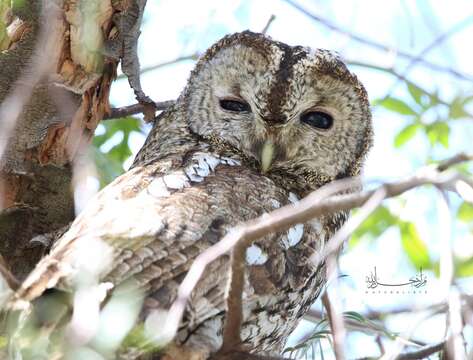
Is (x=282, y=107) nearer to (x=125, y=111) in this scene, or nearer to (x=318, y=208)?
(x=125, y=111)

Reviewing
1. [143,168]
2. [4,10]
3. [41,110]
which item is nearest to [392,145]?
[143,168]

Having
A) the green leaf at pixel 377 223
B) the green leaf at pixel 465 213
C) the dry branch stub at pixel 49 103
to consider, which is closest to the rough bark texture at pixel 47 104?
the dry branch stub at pixel 49 103

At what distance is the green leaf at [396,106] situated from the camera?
3645 mm

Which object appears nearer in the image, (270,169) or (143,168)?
(143,168)

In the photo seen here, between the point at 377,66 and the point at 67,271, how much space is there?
5.87 feet

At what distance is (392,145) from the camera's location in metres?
3.73

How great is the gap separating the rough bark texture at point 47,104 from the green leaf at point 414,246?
1305 mm

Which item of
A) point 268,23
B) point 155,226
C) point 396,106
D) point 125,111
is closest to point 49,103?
point 125,111

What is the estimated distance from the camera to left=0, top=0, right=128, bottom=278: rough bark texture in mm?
2893

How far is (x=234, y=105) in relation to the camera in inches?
133

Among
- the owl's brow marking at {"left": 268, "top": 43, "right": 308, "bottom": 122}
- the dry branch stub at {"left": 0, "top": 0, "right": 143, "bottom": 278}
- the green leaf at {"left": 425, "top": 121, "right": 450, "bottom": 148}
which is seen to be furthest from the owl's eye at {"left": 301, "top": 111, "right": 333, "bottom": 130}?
the dry branch stub at {"left": 0, "top": 0, "right": 143, "bottom": 278}

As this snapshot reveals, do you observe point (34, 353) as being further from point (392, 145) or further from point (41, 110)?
point (392, 145)

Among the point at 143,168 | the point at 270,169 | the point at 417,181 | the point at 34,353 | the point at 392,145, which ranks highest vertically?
the point at 392,145

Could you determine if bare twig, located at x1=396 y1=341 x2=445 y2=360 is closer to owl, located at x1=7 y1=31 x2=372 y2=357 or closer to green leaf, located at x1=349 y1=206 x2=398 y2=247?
owl, located at x1=7 y1=31 x2=372 y2=357
